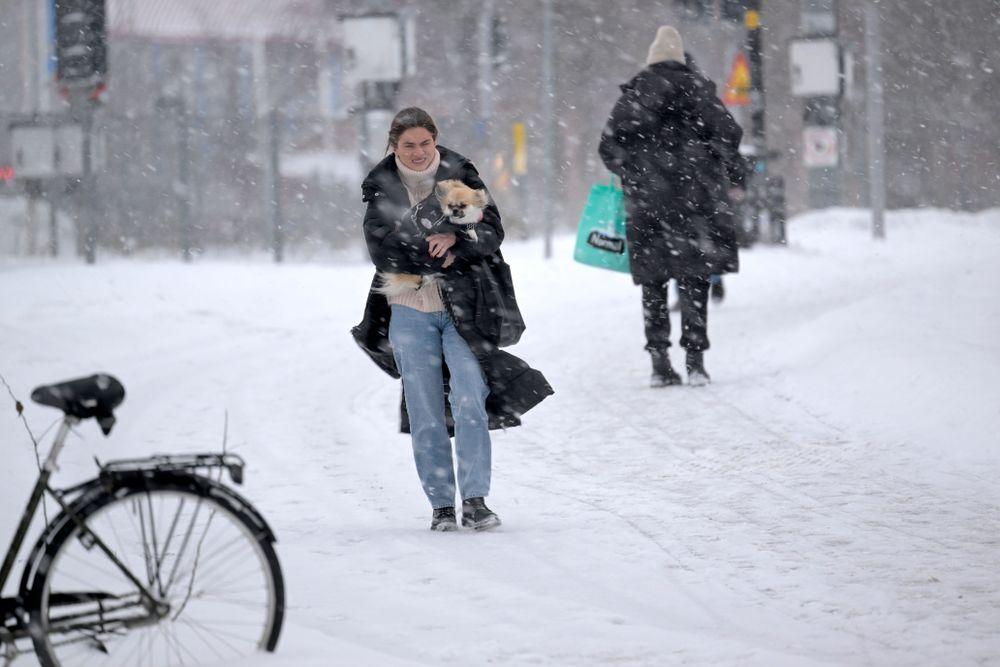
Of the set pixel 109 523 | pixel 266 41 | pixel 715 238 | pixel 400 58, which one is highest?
pixel 266 41

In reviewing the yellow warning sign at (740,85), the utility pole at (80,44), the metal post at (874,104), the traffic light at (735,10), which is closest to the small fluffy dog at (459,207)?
the utility pole at (80,44)

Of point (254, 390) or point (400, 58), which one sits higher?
point (400, 58)

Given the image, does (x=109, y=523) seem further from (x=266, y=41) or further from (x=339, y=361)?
(x=266, y=41)

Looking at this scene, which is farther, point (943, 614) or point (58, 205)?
point (58, 205)

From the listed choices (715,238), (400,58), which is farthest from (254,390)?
(400,58)

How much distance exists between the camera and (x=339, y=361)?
40.4 feet

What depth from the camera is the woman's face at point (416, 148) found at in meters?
5.90

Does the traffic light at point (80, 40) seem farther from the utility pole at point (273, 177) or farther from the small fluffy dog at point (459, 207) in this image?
the small fluffy dog at point (459, 207)

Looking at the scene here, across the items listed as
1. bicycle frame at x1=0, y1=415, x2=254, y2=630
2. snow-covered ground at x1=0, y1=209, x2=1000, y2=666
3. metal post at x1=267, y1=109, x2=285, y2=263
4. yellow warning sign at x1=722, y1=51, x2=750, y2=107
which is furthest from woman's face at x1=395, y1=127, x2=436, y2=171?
yellow warning sign at x1=722, y1=51, x2=750, y2=107

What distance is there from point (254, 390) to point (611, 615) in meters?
6.15

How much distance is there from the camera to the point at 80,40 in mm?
17047

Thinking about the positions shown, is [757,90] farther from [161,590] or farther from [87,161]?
[161,590]

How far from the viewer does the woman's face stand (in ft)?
19.4

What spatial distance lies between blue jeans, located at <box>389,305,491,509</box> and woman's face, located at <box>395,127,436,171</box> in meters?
0.59
